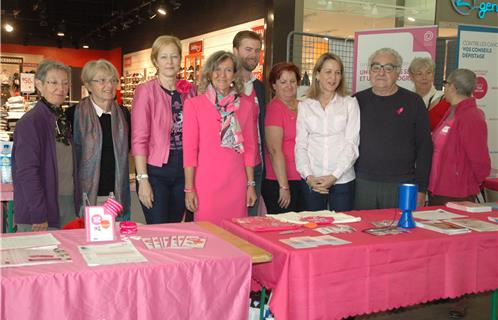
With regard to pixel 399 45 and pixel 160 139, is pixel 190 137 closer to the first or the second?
pixel 160 139

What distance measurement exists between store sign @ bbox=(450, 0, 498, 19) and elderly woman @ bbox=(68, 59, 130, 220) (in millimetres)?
6288

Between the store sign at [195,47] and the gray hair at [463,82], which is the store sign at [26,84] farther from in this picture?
the gray hair at [463,82]

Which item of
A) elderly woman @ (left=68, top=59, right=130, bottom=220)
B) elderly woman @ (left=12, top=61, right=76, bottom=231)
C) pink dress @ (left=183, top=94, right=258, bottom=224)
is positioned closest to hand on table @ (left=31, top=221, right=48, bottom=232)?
elderly woman @ (left=12, top=61, right=76, bottom=231)

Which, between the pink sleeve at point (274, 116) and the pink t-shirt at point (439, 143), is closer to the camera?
the pink sleeve at point (274, 116)

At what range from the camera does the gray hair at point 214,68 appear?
285 centimetres

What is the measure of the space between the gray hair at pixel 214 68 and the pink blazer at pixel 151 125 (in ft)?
0.85

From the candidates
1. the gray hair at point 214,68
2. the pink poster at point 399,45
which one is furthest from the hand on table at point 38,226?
the pink poster at point 399,45

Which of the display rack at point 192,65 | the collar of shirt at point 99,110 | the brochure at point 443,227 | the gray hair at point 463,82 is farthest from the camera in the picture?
the display rack at point 192,65

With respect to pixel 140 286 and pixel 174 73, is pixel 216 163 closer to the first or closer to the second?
pixel 174 73

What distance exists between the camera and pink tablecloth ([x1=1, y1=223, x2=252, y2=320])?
162cm

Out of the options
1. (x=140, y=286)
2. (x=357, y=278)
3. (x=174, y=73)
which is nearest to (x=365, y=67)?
(x=174, y=73)

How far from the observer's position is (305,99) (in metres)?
3.23

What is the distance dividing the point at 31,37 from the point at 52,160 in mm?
16452

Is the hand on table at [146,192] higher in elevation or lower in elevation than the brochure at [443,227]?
higher
